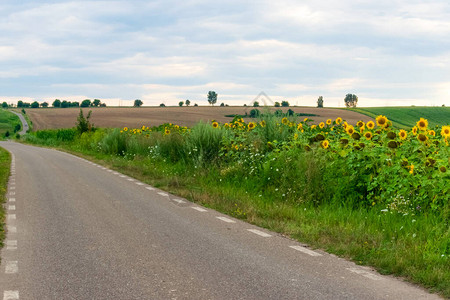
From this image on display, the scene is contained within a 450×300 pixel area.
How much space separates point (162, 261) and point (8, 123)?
125712mm

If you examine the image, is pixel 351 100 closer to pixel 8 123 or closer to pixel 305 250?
pixel 8 123

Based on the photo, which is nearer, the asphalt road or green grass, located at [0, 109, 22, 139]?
the asphalt road

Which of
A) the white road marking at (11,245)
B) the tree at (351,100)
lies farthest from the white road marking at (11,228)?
the tree at (351,100)

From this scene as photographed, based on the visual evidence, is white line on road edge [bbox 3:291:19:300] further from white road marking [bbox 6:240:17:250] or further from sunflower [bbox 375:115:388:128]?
sunflower [bbox 375:115:388:128]

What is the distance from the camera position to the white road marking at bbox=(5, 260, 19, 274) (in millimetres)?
6492

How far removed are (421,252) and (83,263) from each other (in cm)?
413

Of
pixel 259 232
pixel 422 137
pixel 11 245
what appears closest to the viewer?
pixel 11 245

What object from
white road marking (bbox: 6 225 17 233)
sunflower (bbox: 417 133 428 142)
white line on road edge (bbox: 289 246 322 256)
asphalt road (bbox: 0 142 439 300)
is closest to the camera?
asphalt road (bbox: 0 142 439 300)

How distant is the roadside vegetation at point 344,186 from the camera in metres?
7.36

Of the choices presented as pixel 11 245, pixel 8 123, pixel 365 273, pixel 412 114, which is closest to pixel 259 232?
pixel 365 273

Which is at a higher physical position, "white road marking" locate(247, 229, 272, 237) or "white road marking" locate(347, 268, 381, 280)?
"white road marking" locate(347, 268, 381, 280)

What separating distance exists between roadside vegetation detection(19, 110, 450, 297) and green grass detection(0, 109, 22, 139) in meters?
94.3

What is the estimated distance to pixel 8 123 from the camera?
12338 centimetres

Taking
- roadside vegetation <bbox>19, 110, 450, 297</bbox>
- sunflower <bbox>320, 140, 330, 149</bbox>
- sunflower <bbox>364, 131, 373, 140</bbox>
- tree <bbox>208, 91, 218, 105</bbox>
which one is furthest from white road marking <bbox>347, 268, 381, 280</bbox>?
tree <bbox>208, 91, 218, 105</bbox>
